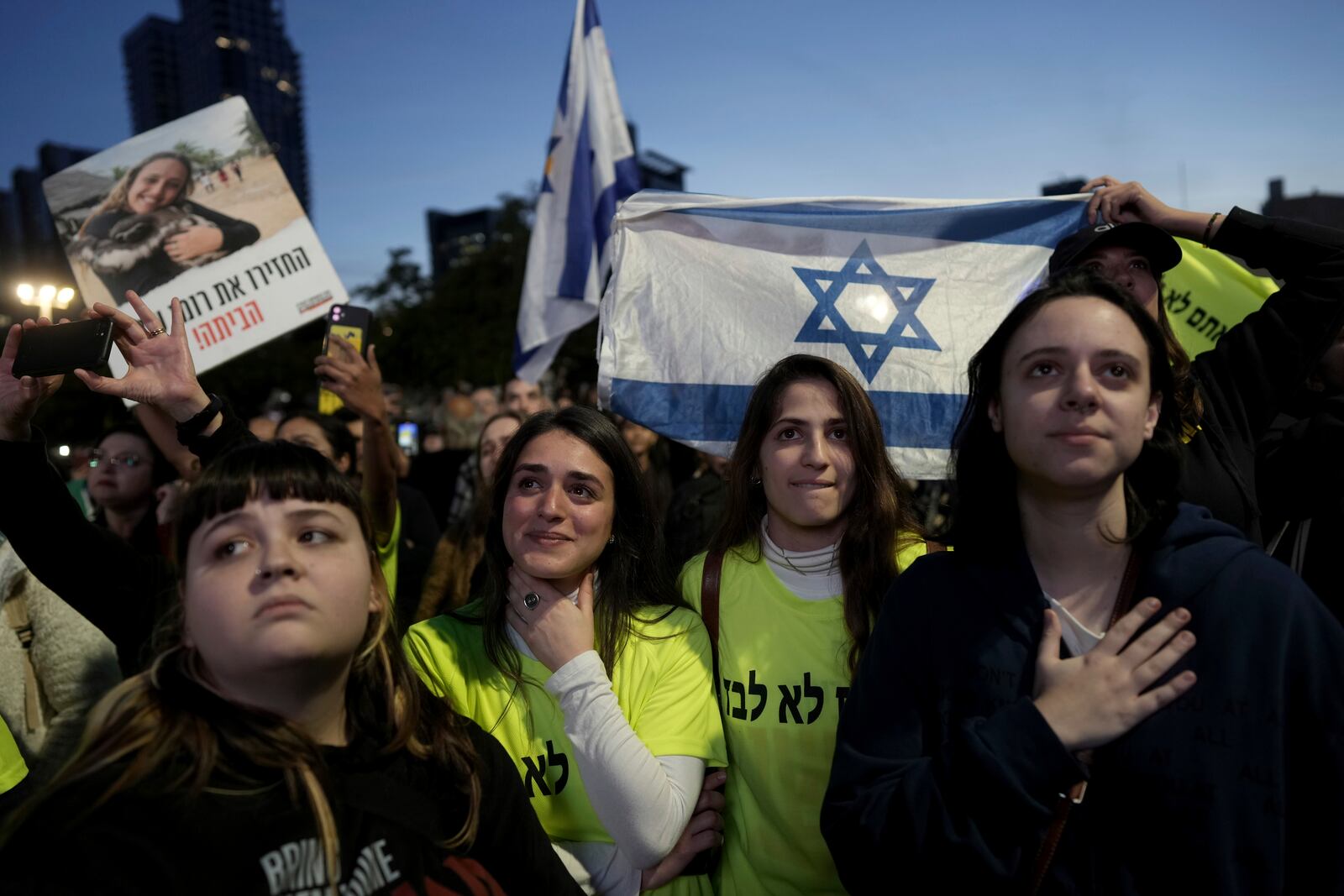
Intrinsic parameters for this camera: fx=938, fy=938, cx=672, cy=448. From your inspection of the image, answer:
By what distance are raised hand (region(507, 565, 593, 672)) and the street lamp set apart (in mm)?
1644

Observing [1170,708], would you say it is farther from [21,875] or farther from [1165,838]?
[21,875]

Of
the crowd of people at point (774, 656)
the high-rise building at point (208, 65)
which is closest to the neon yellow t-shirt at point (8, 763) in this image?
the crowd of people at point (774, 656)

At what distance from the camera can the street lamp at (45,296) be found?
287 centimetres

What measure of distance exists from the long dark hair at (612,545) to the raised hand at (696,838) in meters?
0.44

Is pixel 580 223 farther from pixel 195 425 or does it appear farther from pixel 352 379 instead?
pixel 195 425

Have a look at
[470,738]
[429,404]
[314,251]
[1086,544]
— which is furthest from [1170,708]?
[429,404]

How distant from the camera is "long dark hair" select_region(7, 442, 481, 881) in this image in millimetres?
1469

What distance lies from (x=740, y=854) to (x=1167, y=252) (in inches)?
86.0

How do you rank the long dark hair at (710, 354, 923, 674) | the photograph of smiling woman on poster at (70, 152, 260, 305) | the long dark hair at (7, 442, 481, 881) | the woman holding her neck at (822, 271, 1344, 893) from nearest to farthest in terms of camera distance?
the long dark hair at (7, 442, 481, 881)
the woman holding her neck at (822, 271, 1344, 893)
the long dark hair at (710, 354, 923, 674)
the photograph of smiling woman on poster at (70, 152, 260, 305)

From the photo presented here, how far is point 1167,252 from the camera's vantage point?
9.50 ft

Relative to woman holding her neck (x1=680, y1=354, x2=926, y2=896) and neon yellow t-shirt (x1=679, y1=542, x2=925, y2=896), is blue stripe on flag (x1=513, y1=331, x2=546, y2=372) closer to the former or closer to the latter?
woman holding her neck (x1=680, y1=354, x2=926, y2=896)

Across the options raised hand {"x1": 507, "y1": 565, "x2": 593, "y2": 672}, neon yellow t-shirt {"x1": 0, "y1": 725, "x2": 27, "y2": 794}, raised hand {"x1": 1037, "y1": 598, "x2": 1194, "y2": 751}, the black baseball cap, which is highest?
the black baseball cap

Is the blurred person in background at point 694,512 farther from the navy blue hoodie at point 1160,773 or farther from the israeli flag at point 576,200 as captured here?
the navy blue hoodie at point 1160,773

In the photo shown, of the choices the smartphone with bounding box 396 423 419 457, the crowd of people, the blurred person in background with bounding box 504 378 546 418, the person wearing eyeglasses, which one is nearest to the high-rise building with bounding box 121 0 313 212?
the smartphone with bounding box 396 423 419 457
